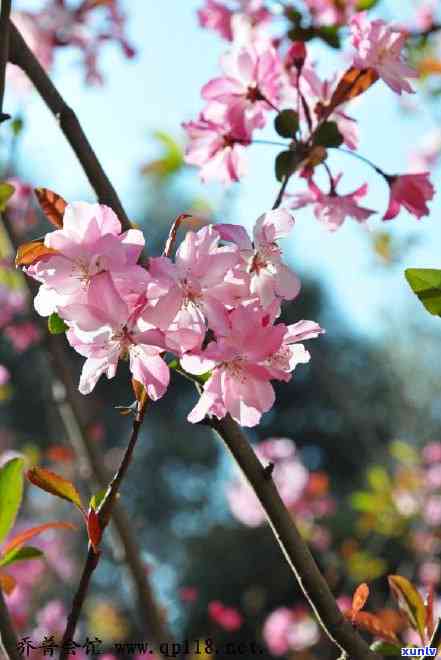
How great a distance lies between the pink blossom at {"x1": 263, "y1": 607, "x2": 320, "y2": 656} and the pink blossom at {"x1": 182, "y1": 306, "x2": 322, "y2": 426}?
133 inches

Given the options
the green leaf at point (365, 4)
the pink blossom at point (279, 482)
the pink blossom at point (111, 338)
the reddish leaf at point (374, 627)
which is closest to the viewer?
the pink blossom at point (111, 338)

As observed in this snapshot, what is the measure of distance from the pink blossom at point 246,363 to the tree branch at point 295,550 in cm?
4

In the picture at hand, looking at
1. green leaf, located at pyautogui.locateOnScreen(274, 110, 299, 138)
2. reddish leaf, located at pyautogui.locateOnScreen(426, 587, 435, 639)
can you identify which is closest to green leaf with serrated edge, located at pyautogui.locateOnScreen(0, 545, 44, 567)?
reddish leaf, located at pyautogui.locateOnScreen(426, 587, 435, 639)

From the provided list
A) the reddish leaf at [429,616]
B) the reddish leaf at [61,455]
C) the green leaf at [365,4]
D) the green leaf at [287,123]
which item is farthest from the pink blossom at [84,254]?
the reddish leaf at [61,455]

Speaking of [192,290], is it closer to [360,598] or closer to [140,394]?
[140,394]

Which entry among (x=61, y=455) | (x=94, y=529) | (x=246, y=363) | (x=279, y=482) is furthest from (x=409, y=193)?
(x=279, y=482)

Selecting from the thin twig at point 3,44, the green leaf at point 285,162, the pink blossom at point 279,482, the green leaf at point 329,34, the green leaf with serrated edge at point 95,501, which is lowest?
the pink blossom at point 279,482

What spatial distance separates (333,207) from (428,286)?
0.98ft

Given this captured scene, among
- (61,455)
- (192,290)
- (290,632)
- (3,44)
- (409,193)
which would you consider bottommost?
(290,632)

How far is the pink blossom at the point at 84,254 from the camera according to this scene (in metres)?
0.57

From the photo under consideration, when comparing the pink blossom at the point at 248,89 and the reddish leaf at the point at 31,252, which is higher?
the reddish leaf at the point at 31,252

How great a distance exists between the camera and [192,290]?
1.90 feet

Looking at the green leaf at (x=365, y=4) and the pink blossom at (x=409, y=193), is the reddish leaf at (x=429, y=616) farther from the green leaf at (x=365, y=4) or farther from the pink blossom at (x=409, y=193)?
the green leaf at (x=365, y=4)

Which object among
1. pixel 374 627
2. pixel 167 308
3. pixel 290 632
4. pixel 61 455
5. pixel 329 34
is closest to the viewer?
pixel 167 308
